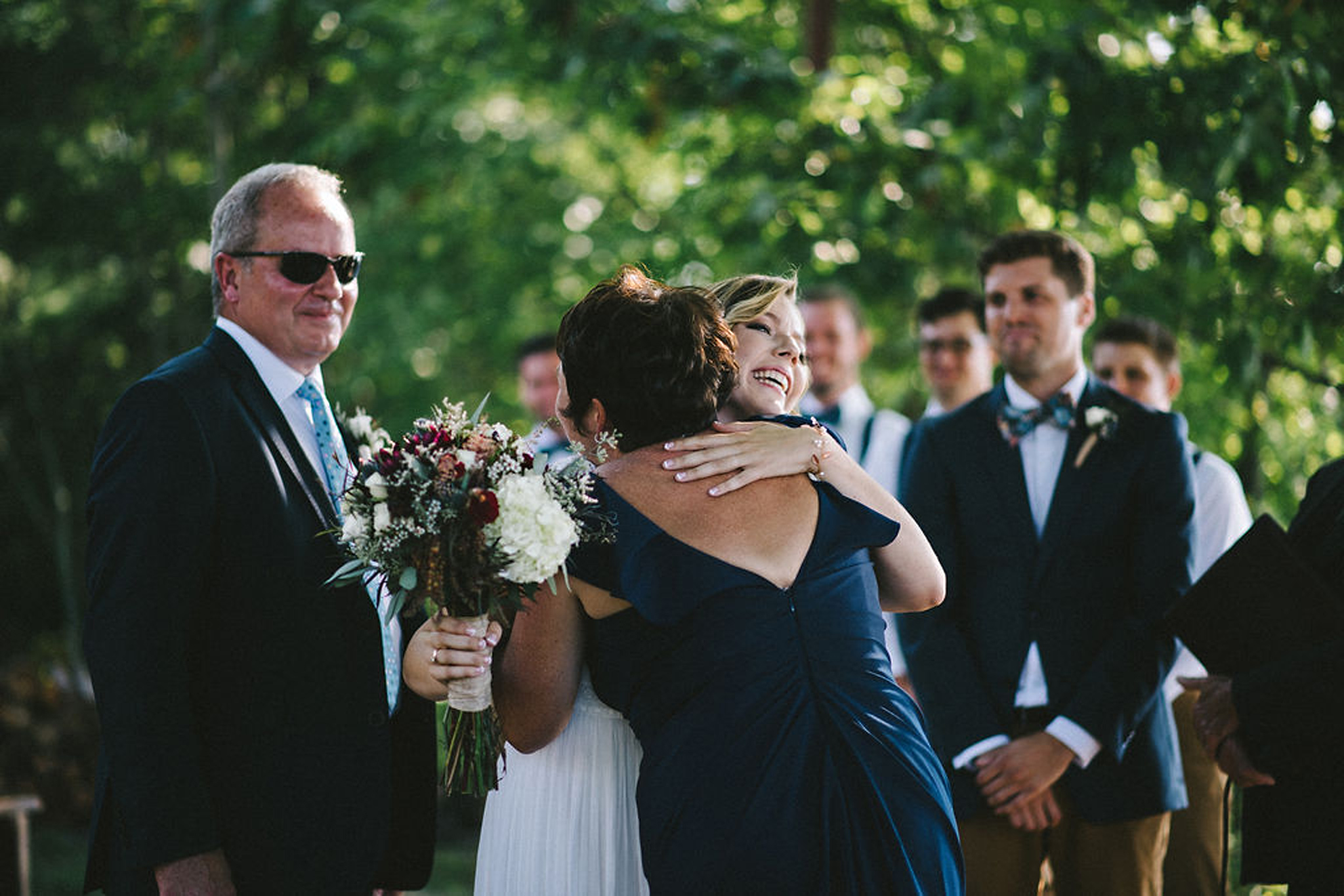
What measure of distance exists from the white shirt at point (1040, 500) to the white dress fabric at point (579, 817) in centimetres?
145

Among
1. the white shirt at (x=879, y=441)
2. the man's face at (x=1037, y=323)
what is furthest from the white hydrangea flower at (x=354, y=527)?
the white shirt at (x=879, y=441)

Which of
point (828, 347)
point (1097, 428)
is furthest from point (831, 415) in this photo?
point (1097, 428)

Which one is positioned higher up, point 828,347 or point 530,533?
point 828,347

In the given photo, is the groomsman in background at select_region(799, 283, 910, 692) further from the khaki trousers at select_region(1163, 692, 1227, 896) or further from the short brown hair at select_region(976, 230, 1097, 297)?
the khaki trousers at select_region(1163, 692, 1227, 896)

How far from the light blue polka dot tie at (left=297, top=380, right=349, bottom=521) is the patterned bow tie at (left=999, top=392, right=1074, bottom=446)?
228 cm

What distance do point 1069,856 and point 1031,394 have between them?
5.29ft

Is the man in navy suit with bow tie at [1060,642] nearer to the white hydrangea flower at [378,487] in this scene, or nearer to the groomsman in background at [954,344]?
the groomsman in background at [954,344]

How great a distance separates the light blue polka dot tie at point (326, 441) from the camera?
10.9 ft

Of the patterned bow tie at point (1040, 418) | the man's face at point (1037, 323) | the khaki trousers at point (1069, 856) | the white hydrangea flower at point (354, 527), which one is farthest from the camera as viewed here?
the man's face at point (1037, 323)

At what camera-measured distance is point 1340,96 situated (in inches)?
207

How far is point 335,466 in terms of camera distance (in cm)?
335

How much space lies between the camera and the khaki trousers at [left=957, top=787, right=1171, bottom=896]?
13.3 ft

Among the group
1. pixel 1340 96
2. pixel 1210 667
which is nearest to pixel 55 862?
pixel 1210 667

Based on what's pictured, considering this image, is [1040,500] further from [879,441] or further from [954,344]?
[954,344]
